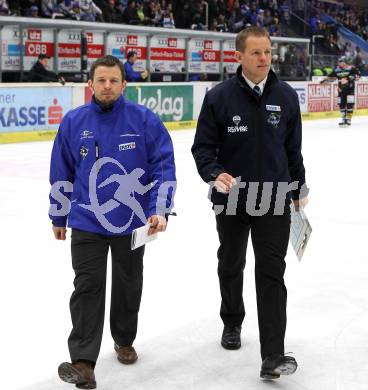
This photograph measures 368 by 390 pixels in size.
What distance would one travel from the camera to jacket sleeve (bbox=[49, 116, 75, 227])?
363 centimetres

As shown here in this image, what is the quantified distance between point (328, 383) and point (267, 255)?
2.21ft

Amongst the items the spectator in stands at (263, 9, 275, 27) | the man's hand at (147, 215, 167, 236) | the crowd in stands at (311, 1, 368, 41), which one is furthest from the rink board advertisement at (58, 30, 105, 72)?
the crowd in stands at (311, 1, 368, 41)

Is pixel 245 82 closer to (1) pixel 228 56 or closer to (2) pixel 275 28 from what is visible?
(1) pixel 228 56

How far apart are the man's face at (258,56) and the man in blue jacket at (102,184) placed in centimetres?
53

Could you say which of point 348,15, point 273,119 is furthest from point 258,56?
point 348,15

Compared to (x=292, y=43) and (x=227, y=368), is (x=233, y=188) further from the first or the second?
(x=292, y=43)

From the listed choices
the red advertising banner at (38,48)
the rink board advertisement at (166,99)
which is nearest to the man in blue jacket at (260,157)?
the rink board advertisement at (166,99)

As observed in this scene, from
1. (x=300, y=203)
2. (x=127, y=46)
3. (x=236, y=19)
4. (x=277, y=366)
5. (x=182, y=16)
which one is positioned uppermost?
(x=236, y=19)

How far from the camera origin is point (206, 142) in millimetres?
3809

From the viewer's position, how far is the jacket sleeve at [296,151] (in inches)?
151

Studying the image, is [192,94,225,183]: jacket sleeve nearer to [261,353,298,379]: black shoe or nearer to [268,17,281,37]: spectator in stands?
[261,353,298,379]: black shoe

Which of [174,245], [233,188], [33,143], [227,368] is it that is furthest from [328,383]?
[33,143]

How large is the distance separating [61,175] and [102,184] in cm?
22

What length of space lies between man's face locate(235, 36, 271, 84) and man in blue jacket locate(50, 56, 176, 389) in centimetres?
53
